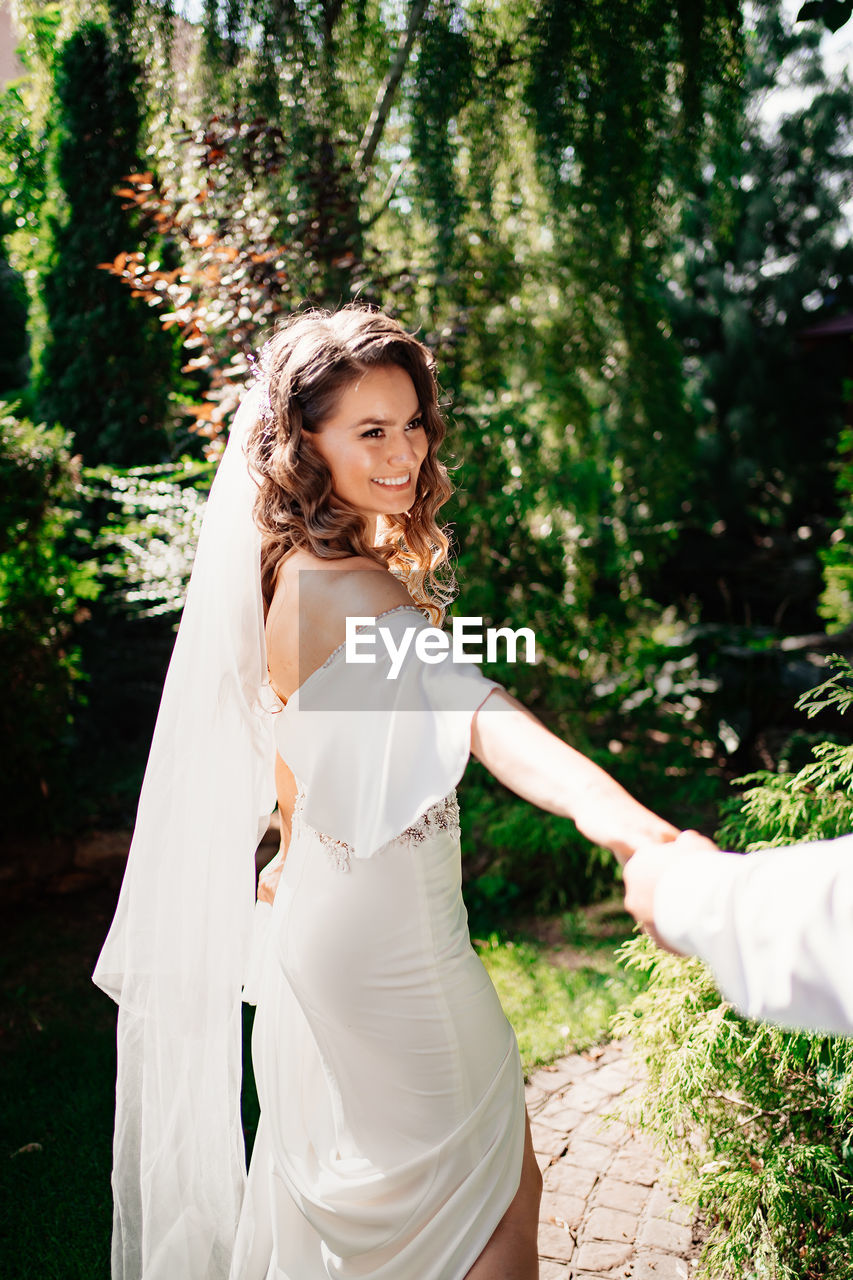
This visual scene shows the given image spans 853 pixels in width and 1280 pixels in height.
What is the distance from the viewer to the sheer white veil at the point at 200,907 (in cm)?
181

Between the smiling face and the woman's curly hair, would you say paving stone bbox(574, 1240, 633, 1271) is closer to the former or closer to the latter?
the woman's curly hair

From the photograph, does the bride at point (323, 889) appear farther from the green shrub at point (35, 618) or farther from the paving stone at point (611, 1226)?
the green shrub at point (35, 618)

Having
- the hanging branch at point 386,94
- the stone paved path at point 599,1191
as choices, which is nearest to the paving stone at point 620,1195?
the stone paved path at point 599,1191

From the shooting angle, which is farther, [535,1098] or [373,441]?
[535,1098]

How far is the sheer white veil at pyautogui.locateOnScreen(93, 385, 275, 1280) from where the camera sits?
5.94 ft

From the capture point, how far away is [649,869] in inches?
39.7

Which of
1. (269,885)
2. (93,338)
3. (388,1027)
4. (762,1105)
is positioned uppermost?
(93,338)

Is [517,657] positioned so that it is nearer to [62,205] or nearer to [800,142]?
[62,205]

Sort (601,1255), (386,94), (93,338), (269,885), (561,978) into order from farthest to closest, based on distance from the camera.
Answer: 1. (93,338)
2. (386,94)
3. (561,978)
4. (601,1255)
5. (269,885)

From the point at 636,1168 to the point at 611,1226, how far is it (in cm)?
29

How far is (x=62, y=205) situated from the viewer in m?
6.17

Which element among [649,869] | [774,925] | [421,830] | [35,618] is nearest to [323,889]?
[421,830]

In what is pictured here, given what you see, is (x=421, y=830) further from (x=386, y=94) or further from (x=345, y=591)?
(x=386, y=94)

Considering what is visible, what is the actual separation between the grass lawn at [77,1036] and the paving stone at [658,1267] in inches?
42.4
